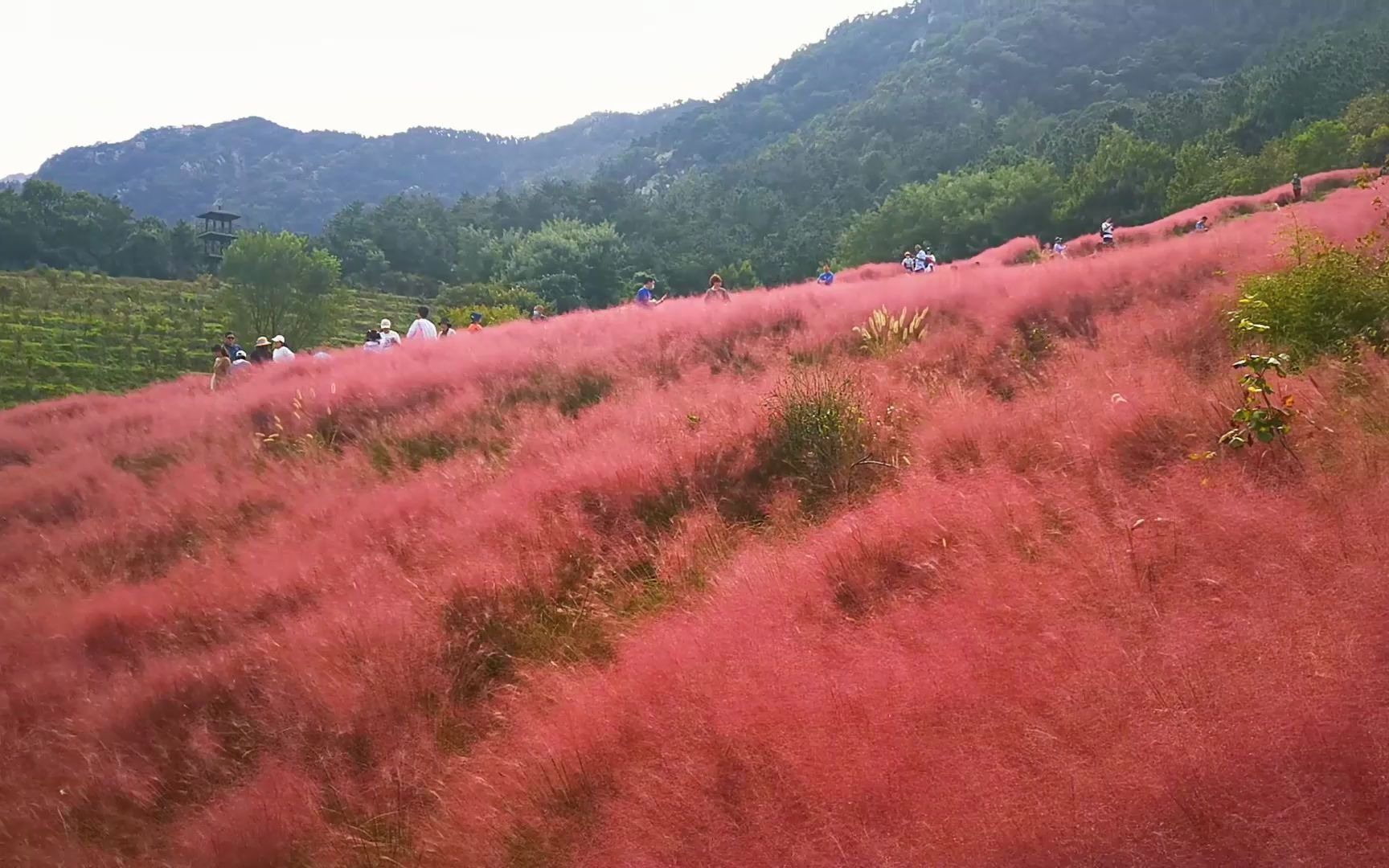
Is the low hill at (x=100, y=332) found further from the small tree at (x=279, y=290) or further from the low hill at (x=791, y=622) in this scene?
the low hill at (x=791, y=622)

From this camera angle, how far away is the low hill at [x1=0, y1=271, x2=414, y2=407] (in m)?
29.6

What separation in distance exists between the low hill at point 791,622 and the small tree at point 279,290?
96.0 feet

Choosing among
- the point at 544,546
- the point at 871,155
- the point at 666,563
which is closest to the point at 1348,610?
the point at 666,563

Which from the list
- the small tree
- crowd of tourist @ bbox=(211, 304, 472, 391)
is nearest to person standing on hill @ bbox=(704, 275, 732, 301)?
crowd of tourist @ bbox=(211, 304, 472, 391)

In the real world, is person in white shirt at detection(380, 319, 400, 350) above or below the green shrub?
above

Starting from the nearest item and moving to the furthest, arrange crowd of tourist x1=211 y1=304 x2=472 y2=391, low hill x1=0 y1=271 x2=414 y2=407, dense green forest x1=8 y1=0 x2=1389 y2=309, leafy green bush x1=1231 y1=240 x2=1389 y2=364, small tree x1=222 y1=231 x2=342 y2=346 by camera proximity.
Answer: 1. leafy green bush x1=1231 y1=240 x2=1389 y2=364
2. crowd of tourist x1=211 y1=304 x2=472 y2=391
3. low hill x1=0 y1=271 x2=414 y2=407
4. small tree x1=222 y1=231 x2=342 y2=346
5. dense green forest x1=8 y1=0 x2=1389 y2=309

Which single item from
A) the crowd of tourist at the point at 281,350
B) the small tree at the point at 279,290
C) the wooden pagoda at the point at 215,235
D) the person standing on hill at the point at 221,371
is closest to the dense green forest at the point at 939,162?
the wooden pagoda at the point at 215,235

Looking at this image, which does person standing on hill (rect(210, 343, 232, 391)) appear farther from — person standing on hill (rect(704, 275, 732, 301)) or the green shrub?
the green shrub

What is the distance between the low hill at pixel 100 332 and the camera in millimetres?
29625

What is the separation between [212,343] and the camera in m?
37.4

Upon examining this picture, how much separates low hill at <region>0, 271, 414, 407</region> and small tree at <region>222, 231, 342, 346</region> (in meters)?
2.37

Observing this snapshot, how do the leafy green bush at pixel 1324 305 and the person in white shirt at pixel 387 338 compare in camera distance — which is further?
the person in white shirt at pixel 387 338

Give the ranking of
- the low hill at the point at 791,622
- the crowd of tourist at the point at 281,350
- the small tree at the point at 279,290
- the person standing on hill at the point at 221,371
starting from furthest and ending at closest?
A: the small tree at the point at 279,290 < the crowd of tourist at the point at 281,350 < the person standing on hill at the point at 221,371 < the low hill at the point at 791,622

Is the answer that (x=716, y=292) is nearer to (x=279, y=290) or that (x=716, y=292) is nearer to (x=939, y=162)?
(x=279, y=290)
